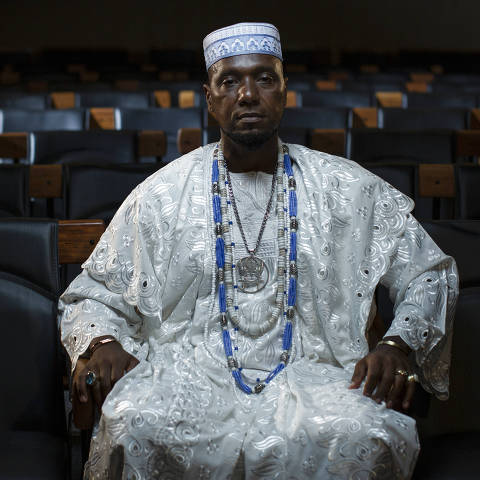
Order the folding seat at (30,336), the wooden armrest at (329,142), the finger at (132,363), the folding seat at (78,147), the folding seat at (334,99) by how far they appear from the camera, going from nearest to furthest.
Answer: the finger at (132,363), the folding seat at (30,336), the wooden armrest at (329,142), the folding seat at (78,147), the folding seat at (334,99)

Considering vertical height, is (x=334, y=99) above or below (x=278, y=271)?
above

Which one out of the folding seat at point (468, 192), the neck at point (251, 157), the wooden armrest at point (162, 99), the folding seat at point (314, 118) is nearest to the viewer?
the neck at point (251, 157)

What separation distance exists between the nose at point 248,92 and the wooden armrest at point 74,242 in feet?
1.44

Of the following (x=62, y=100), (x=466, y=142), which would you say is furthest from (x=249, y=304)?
(x=62, y=100)

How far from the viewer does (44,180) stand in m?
2.34

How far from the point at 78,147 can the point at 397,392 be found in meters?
1.91

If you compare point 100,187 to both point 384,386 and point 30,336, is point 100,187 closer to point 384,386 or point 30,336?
point 30,336

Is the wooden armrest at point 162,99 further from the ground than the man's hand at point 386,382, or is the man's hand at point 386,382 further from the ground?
the wooden armrest at point 162,99

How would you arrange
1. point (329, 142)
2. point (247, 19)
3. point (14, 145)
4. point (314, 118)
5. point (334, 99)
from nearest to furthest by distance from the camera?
point (329, 142)
point (14, 145)
point (314, 118)
point (334, 99)
point (247, 19)

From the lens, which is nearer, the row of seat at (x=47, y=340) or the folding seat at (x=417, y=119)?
the row of seat at (x=47, y=340)

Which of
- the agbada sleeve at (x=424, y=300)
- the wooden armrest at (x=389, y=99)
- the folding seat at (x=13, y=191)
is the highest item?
the wooden armrest at (x=389, y=99)

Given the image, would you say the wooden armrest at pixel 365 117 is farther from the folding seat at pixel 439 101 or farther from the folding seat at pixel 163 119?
the folding seat at pixel 439 101

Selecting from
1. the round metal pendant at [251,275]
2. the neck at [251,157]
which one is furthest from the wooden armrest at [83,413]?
the neck at [251,157]

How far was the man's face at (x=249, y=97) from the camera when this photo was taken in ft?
4.92
